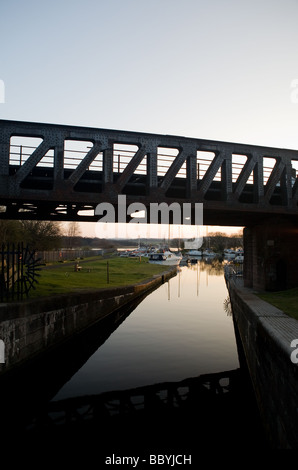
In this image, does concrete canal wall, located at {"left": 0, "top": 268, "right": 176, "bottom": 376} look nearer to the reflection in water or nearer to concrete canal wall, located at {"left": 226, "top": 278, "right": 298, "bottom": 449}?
the reflection in water

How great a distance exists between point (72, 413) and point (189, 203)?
1151cm

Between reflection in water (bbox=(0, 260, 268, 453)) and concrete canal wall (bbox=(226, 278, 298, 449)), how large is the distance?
3.08ft

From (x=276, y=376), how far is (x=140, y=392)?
503 cm

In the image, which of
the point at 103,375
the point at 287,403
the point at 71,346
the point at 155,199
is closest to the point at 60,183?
the point at 155,199

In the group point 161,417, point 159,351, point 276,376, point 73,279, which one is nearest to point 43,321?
point 159,351

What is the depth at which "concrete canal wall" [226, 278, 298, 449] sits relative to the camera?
20.2 feet

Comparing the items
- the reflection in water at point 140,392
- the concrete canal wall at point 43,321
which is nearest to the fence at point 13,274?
the concrete canal wall at point 43,321

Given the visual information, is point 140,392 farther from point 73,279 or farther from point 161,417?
point 73,279

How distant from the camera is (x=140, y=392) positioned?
10906 mm

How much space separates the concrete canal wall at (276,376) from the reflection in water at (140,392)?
937 millimetres

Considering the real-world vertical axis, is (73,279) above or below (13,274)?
below

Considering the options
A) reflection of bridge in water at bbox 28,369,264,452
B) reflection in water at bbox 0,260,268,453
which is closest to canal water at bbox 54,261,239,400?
reflection in water at bbox 0,260,268,453

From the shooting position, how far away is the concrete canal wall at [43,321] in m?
11.5

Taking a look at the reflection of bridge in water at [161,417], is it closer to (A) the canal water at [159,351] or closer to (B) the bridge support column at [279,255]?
(A) the canal water at [159,351]
